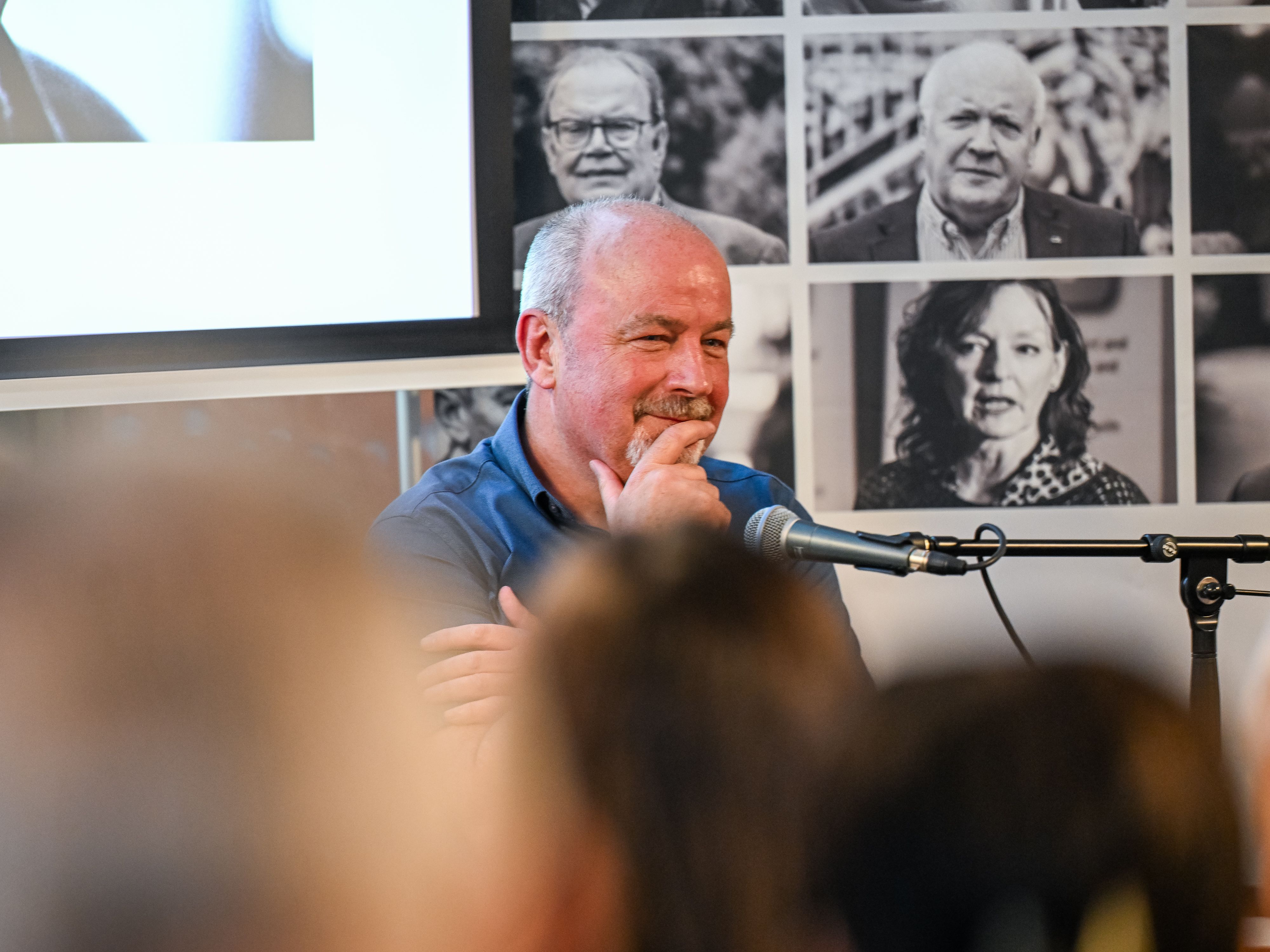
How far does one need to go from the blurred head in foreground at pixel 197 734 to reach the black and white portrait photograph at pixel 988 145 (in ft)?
6.48

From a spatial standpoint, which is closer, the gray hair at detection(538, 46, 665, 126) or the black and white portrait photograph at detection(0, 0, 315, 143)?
the black and white portrait photograph at detection(0, 0, 315, 143)

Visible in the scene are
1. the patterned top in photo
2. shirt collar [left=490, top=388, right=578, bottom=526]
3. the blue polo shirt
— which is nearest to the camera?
the blue polo shirt

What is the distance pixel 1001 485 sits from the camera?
94.6 inches

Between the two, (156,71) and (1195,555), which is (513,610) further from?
(156,71)

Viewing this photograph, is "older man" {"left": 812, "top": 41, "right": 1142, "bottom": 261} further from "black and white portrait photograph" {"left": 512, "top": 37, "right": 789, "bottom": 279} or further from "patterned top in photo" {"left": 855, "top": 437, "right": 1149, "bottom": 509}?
"patterned top in photo" {"left": 855, "top": 437, "right": 1149, "bottom": 509}

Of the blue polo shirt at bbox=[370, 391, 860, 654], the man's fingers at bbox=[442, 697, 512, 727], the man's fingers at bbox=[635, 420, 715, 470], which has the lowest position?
the man's fingers at bbox=[442, 697, 512, 727]

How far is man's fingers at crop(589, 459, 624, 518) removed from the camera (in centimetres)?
171

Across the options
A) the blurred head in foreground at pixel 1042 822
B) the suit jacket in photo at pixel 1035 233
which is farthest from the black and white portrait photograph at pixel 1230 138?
the blurred head in foreground at pixel 1042 822

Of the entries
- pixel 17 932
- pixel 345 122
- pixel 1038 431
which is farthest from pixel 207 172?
pixel 17 932

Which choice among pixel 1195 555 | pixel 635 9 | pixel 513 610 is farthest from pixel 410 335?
pixel 1195 555

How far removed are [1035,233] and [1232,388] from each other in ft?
1.79

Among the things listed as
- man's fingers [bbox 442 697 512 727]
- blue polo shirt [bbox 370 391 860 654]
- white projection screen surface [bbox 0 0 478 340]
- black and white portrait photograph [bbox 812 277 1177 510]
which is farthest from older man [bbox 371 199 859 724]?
black and white portrait photograph [bbox 812 277 1177 510]

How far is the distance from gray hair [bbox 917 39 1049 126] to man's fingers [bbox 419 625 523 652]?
1.53 meters

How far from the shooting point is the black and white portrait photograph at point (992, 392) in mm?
2385
